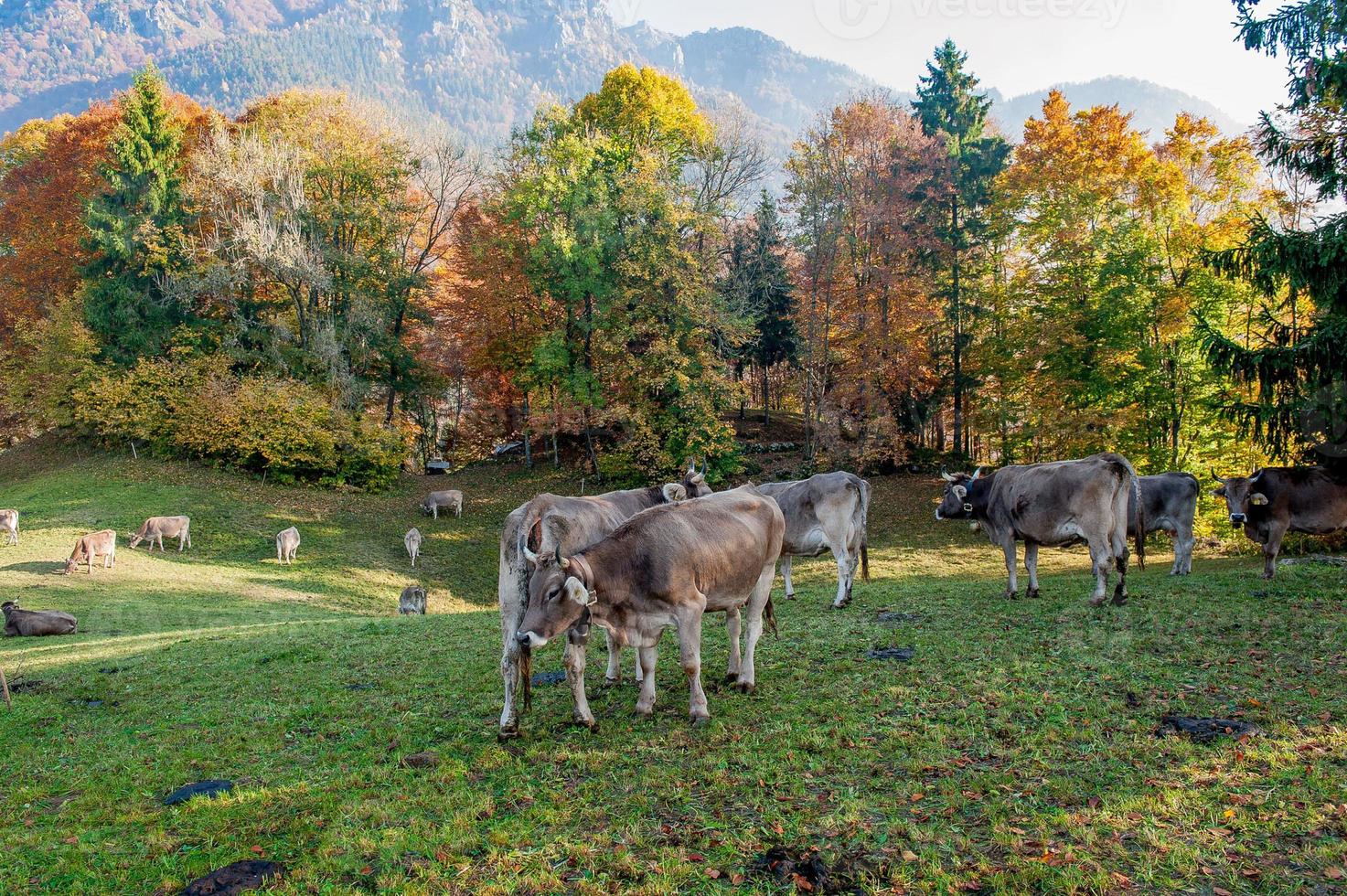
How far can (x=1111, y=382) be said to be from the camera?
2691cm

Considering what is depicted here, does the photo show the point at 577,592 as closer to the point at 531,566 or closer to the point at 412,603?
the point at 531,566

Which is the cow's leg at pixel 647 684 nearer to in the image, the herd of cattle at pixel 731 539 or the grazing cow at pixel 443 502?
the herd of cattle at pixel 731 539

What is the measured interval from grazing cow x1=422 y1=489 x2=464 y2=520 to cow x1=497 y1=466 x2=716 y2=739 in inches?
1015

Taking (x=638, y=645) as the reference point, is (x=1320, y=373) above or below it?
above

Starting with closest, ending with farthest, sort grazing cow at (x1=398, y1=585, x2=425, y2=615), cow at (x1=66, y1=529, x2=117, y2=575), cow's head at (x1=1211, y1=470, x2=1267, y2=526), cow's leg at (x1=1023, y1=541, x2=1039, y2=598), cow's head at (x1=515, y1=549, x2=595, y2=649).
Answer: cow's head at (x1=515, y1=549, x2=595, y2=649) → cow's leg at (x1=1023, y1=541, x2=1039, y2=598) → cow's head at (x1=1211, y1=470, x2=1267, y2=526) → grazing cow at (x1=398, y1=585, x2=425, y2=615) → cow at (x1=66, y1=529, x2=117, y2=575)

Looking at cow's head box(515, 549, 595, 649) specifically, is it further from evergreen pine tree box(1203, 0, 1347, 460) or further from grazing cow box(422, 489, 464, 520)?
grazing cow box(422, 489, 464, 520)

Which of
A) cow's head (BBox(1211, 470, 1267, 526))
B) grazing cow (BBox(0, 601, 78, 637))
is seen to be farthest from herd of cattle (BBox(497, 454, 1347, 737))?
grazing cow (BBox(0, 601, 78, 637))

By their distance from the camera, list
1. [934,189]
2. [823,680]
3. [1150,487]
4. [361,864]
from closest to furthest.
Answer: [361,864] < [823,680] < [1150,487] < [934,189]

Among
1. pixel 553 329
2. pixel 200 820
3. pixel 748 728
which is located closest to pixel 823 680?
pixel 748 728

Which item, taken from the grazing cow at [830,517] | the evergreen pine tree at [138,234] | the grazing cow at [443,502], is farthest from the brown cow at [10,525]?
the grazing cow at [830,517]

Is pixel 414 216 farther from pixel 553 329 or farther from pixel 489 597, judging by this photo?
pixel 489 597

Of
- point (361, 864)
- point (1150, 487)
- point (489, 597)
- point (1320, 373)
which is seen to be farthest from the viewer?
point (489, 597)

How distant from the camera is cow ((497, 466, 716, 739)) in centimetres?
772

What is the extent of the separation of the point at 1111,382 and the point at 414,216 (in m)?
38.8
